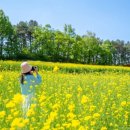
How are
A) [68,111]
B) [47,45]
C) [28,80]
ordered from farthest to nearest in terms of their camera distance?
[47,45]
[68,111]
[28,80]

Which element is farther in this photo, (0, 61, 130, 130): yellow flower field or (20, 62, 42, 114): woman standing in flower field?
(20, 62, 42, 114): woman standing in flower field

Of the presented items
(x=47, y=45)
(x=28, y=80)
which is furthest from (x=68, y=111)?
(x=47, y=45)

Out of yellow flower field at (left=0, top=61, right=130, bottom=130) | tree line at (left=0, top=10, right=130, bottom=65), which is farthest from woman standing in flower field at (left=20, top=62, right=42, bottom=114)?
tree line at (left=0, top=10, right=130, bottom=65)

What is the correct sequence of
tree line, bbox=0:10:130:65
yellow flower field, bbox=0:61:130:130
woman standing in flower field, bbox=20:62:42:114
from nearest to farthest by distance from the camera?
yellow flower field, bbox=0:61:130:130 → woman standing in flower field, bbox=20:62:42:114 → tree line, bbox=0:10:130:65

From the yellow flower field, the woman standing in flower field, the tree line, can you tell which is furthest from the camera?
the tree line

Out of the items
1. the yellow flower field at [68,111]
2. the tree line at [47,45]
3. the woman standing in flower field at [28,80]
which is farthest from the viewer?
the tree line at [47,45]

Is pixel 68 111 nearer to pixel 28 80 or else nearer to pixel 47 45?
pixel 28 80

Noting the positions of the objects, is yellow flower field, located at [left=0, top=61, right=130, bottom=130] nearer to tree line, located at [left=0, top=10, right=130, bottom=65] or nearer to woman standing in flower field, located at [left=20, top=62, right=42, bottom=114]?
woman standing in flower field, located at [left=20, top=62, right=42, bottom=114]

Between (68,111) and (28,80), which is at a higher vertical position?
(28,80)

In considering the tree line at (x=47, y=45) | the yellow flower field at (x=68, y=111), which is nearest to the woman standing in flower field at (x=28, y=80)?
the yellow flower field at (x=68, y=111)

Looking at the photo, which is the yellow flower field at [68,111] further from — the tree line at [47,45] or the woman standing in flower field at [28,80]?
the tree line at [47,45]

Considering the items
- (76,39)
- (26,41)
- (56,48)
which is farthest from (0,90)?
(26,41)

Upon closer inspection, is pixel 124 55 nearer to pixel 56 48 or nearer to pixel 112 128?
pixel 56 48

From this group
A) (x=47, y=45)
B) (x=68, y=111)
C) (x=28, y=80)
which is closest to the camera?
(x=28, y=80)
